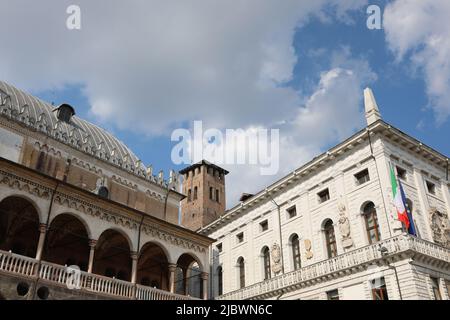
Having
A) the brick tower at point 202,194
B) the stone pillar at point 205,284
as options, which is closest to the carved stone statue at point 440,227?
the stone pillar at point 205,284

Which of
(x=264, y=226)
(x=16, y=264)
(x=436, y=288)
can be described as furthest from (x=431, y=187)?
(x=16, y=264)

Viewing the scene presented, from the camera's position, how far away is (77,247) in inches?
870

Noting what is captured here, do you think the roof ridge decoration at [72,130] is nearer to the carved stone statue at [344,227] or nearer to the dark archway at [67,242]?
the dark archway at [67,242]

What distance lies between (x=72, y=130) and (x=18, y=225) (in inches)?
313

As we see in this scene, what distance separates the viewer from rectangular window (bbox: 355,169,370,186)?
73.5 feet

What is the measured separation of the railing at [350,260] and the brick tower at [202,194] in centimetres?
1861

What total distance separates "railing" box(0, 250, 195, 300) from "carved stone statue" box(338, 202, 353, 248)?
31.2 ft

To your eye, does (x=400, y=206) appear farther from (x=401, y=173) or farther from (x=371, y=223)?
(x=401, y=173)

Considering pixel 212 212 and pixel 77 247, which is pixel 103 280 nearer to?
pixel 77 247

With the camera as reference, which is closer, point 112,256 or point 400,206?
point 400,206

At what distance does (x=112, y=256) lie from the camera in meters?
23.5

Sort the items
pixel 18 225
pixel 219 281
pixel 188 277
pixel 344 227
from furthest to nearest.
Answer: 1. pixel 219 281
2. pixel 188 277
3. pixel 344 227
4. pixel 18 225
